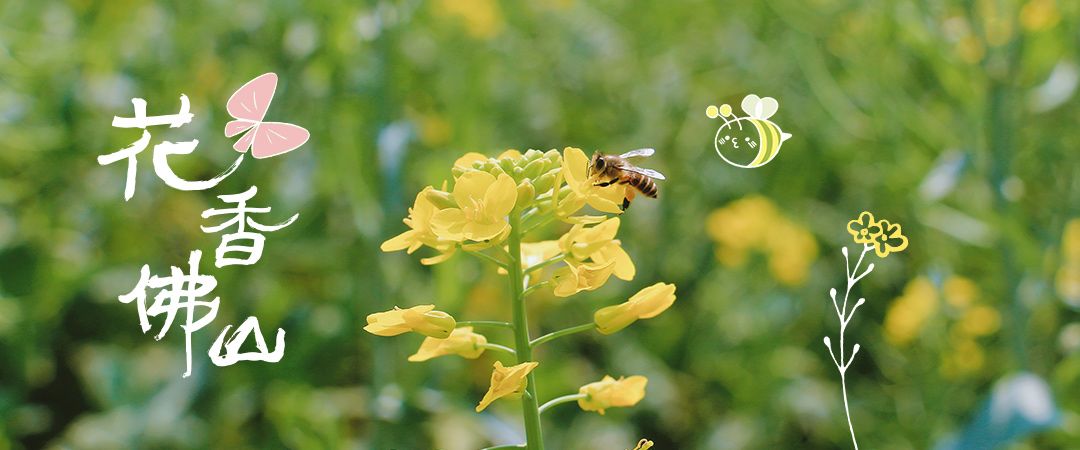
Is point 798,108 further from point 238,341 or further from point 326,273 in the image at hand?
point 238,341

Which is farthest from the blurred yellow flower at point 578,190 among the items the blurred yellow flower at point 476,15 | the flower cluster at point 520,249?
the blurred yellow flower at point 476,15

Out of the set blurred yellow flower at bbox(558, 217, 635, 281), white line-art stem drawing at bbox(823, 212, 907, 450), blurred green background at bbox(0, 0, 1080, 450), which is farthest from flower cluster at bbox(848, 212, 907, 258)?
blurred green background at bbox(0, 0, 1080, 450)

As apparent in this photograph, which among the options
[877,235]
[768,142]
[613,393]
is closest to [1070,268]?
[877,235]

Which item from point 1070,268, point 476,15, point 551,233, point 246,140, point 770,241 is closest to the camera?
point 246,140

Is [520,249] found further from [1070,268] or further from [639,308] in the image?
[1070,268]

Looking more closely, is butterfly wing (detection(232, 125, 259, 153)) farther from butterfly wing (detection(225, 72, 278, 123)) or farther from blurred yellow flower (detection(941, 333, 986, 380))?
blurred yellow flower (detection(941, 333, 986, 380))

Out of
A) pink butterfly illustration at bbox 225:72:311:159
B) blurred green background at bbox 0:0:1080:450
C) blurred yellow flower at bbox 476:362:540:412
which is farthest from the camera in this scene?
blurred green background at bbox 0:0:1080:450
